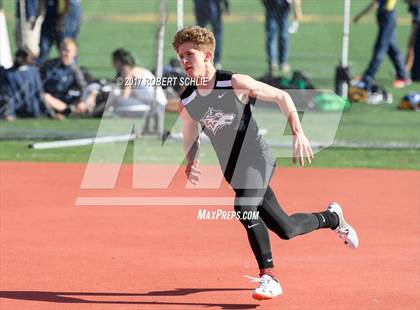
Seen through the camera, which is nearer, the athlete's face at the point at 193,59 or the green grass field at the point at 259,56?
the athlete's face at the point at 193,59

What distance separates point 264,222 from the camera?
8703 millimetres

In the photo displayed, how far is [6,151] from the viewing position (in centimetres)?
1633

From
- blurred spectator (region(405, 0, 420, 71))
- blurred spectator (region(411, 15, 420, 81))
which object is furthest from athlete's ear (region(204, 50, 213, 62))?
blurred spectator (region(411, 15, 420, 81))

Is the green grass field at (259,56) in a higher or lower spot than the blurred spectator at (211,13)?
lower

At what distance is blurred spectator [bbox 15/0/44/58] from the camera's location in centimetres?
2061

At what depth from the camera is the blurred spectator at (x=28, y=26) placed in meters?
20.6

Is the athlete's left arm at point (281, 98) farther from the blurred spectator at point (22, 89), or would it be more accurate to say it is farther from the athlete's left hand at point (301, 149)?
the blurred spectator at point (22, 89)

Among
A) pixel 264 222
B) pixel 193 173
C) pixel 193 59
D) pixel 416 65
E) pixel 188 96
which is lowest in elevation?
pixel 416 65

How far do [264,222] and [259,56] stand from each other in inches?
814

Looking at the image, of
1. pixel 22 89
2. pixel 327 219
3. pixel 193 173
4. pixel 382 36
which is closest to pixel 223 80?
pixel 193 173

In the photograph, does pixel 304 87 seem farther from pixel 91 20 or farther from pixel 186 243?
pixel 91 20

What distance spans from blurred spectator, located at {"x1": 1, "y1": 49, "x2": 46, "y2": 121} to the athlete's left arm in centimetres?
1074

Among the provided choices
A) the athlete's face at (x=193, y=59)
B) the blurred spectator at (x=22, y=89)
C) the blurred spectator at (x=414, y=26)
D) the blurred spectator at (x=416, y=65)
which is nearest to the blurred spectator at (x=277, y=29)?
the blurred spectator at (x=414, y=26)

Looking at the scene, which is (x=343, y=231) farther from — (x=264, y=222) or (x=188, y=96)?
(x=188, y=96)
